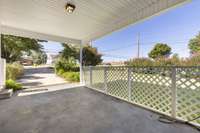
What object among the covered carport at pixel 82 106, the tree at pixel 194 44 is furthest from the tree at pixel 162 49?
the covered carport at pixel 82 106

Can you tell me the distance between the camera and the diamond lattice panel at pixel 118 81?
11.7 feet

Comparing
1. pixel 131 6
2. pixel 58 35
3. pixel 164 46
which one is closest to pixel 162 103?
pixel 131 6

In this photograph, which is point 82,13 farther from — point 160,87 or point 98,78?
point 160,87

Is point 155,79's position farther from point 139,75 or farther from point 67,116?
point 67,116

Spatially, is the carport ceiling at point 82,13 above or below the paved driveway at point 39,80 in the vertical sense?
above

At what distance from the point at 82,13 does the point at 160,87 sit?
294 cm

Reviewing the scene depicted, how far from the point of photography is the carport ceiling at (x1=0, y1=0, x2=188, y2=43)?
8.80ft

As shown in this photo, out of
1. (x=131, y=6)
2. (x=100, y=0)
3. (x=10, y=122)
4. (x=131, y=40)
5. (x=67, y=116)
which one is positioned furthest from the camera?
(x=131, y=40)

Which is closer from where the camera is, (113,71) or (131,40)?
(113,71)

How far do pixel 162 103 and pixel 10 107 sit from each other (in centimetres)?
390

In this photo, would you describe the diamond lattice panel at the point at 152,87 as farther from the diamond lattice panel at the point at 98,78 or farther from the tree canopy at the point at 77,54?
the tree canopy at the point at 77,54

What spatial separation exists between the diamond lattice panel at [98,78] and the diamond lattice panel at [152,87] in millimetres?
1553

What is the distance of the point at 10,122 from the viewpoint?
2.15m

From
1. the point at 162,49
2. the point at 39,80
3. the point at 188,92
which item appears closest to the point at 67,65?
the point at 39,80
